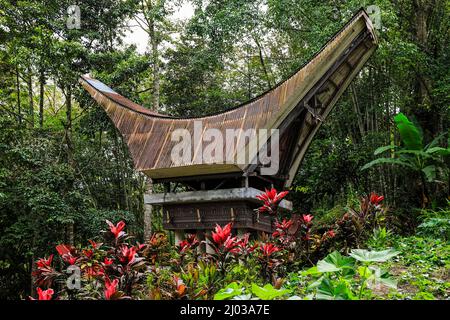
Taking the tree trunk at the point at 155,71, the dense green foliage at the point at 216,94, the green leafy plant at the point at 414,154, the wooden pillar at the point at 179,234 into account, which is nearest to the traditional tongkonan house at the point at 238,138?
the wooden pillar at the point at 179,234

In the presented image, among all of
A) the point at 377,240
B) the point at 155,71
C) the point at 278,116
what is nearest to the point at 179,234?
the point at 278,116

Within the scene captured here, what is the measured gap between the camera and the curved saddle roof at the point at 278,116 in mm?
5289

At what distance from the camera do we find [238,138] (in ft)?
17.0

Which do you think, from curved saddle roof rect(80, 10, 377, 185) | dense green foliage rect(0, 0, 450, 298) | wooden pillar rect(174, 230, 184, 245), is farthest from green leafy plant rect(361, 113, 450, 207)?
wooden pillar rect(174, 230, 184, 245)

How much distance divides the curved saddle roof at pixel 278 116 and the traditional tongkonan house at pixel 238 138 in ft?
0.04

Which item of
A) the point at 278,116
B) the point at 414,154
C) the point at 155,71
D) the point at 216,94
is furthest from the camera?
the point at 216,94

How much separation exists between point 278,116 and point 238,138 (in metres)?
0.58

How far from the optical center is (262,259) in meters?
3.46

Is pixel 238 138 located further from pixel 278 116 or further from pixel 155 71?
pixel 155 71

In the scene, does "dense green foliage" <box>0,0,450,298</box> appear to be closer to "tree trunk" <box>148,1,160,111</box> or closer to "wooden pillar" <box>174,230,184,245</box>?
A: "tree trunk" <box>148,1,160,111</box>

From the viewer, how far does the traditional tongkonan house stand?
5.26m

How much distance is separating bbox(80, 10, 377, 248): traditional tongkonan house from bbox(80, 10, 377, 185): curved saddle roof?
0.04 feet

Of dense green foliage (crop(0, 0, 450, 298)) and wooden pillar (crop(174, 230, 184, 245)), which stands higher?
dense green foliage (crop(0, 0, 450, 298))
